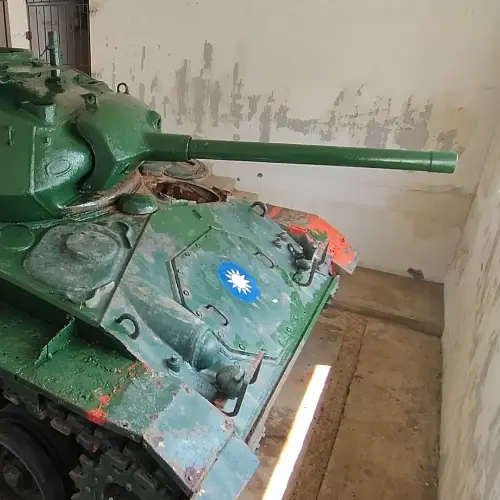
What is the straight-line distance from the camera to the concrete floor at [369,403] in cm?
394

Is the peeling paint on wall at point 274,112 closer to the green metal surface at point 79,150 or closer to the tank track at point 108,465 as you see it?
the green metal surface at point 79,150

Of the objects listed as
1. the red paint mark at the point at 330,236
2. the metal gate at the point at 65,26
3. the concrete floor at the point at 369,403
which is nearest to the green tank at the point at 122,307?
the red paint mark at the point at 330,236

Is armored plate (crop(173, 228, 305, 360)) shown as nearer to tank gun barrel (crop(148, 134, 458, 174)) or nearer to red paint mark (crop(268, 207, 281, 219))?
tank gun barrel (crop(148, 134, 458, 174))

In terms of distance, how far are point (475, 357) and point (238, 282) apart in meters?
1.57

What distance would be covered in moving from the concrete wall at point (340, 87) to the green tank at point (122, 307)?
93.4 inches

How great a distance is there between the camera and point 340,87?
19.1 ft

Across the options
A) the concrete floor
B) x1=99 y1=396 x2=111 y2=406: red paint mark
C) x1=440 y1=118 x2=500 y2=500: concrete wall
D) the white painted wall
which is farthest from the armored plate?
the white painted wall

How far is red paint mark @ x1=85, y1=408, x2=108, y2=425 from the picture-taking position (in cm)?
253

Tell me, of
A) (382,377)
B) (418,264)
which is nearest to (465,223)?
(418,264)

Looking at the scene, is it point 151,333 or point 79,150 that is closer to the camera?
point 151,333

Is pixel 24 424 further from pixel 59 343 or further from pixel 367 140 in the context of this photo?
pixel 367 140

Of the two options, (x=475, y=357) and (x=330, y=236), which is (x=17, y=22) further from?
(x=475, y=357)

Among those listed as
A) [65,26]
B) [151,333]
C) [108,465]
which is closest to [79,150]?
[151,333]

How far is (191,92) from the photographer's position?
6453mm
